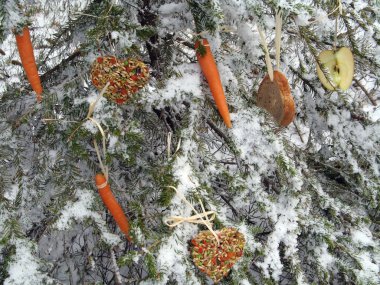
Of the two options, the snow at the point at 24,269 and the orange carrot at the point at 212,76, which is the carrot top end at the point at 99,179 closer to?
the snow at the point at 24,269

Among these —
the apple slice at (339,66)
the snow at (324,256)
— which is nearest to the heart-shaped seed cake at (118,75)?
the apple slice at (339,66)

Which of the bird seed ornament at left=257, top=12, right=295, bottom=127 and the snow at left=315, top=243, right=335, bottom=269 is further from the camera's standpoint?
the snow at left=315, top=243, right=335, bottom=269

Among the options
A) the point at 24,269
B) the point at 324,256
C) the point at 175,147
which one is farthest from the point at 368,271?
the point at 24,269

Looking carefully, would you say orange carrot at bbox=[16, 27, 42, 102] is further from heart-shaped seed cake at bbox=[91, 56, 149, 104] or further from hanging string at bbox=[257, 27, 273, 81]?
hanging string at bbox=[257, 27, 273, 81]

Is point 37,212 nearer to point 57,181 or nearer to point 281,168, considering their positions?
point 57,181

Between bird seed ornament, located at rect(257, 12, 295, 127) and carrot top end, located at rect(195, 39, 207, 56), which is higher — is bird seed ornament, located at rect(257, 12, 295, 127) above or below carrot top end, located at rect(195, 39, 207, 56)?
below

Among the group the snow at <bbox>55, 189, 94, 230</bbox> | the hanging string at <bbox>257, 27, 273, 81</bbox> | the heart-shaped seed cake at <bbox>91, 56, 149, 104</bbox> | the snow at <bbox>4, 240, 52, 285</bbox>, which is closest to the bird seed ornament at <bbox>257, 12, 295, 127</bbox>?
the hanging string at <bbox>257, 27, 273, 81</bbox>

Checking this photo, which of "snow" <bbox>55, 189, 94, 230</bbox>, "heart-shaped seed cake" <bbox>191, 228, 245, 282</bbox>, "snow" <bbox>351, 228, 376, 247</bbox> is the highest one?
"snow" <bbox>55, 189, 94, 230</bbox>
